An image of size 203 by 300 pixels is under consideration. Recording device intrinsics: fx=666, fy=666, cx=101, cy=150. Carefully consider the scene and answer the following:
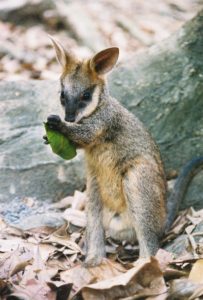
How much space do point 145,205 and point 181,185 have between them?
Answer: 32.3 inches

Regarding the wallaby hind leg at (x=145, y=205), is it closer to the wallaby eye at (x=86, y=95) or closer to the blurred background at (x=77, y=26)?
the wallaby eye at (x=86, y=95)

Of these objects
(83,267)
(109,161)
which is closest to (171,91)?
(109,161)

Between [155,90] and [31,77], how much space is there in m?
3.59

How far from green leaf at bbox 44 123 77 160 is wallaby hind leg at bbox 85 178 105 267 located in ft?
1.76

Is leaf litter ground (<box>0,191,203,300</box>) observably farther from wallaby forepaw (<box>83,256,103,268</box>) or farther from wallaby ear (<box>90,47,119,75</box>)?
wallaby ear (<box>90,47,119,75</box>)

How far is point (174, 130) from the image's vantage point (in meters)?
7.47

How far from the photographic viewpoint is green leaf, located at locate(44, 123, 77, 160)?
19.1 ft

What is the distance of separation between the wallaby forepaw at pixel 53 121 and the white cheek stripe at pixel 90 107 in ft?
0.78

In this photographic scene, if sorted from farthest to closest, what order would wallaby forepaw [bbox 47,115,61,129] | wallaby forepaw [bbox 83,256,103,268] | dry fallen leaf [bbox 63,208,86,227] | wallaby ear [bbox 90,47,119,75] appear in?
1. dry fallen leaf [bbox 63,208,86,227]
2. wallaby ear [bbox 90,47,119,75]
3. wallaby forepaw [bbox 47,115,61,129]
4. wallaby forepaw [bbox 83,256,103,268]

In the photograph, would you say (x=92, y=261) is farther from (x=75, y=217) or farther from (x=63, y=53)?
(x=63, y=53)

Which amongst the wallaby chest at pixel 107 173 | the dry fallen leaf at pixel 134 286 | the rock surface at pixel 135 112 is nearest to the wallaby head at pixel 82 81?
the wallaby chest at pixel 107 173

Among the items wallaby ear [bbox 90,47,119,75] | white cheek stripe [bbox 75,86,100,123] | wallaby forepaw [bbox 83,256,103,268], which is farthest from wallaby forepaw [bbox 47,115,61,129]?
wallaby forepaw [bbox 83,256,103,268]

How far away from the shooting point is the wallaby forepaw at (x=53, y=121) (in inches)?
225

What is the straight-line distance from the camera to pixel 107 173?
6262mm
